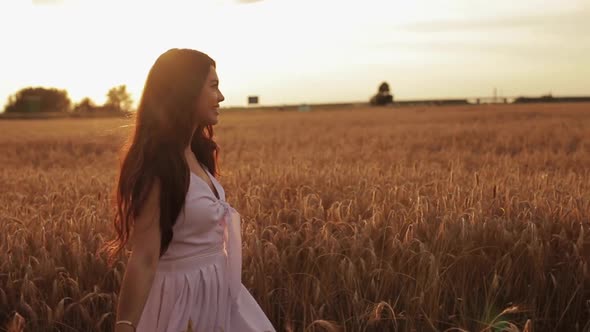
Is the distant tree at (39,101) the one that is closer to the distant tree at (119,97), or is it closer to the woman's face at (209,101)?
the distant tree at (119,97)

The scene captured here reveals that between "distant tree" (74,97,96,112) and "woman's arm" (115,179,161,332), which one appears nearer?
"woman's arm" (115,179,161,332)

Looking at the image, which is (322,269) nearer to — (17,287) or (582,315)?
(582,315)

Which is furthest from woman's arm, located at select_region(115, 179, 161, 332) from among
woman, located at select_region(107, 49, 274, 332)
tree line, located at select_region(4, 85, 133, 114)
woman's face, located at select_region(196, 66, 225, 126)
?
tree line, located at select_region(4, 85, 133, 114)

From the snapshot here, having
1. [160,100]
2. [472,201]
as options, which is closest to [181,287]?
A: [160,100]

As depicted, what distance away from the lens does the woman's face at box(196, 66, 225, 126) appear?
1.95 m

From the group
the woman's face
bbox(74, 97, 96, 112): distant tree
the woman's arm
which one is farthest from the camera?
bbox(74, 97, 96, 112): distant tree

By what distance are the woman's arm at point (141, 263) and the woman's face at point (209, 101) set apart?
28cm

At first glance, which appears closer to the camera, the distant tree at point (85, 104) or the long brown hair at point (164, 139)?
the long brown hair at point (164, 139)

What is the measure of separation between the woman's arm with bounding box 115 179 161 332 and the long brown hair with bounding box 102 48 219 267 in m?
0.02

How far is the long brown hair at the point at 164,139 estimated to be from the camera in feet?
6.00

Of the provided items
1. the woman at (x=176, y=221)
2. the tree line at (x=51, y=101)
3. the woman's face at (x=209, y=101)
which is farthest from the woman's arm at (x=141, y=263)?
the tree line at (x=51, y=101)

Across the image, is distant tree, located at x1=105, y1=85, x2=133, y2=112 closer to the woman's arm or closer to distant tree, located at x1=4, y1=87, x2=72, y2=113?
distant tree, located at x1=4, y1=87, x2=72, y2=113

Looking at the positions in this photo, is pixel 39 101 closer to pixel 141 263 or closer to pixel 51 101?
pixel 51 101

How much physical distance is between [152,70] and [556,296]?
2094 mm
